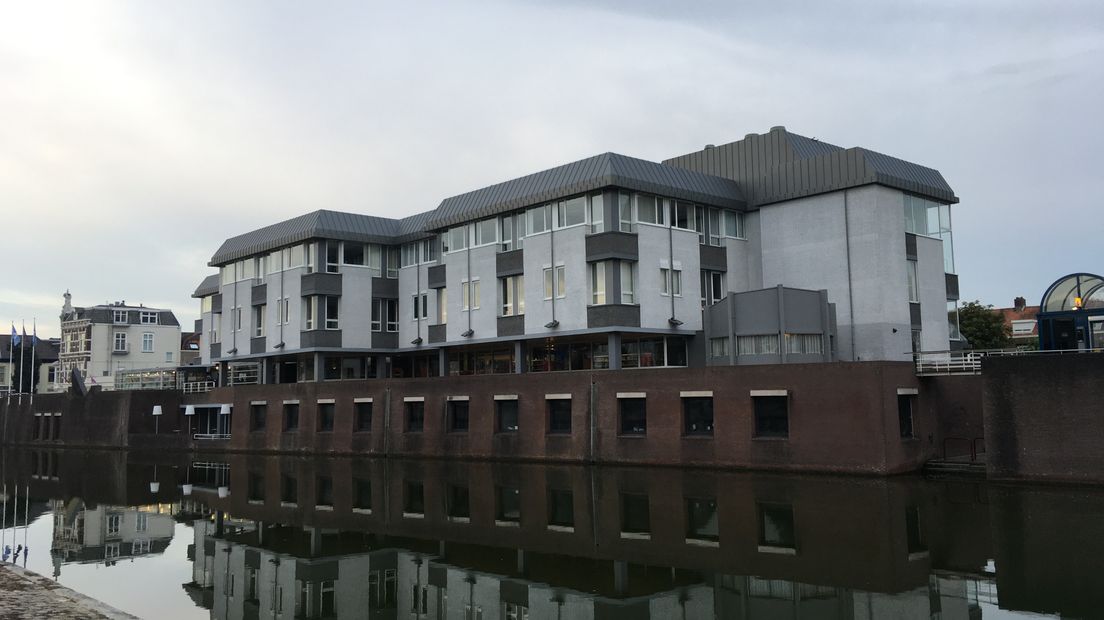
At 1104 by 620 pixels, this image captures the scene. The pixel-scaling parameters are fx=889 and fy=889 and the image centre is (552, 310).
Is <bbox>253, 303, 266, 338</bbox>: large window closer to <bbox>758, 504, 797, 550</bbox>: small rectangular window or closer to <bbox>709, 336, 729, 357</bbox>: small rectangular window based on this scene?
<bbox>709, 336, 729, 357</bbox>: small rectangular window

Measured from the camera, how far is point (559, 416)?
41.8m

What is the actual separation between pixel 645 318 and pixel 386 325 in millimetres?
21226

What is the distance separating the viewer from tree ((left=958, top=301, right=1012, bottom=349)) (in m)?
63.8

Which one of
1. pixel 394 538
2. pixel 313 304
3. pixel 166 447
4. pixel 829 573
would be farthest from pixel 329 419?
pixel 829 573

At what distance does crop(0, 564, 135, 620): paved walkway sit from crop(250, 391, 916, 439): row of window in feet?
84.0

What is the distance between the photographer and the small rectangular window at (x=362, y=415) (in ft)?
166

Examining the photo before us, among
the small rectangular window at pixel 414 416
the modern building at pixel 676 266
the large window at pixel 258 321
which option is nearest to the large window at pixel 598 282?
the modern building at pixel 676 266

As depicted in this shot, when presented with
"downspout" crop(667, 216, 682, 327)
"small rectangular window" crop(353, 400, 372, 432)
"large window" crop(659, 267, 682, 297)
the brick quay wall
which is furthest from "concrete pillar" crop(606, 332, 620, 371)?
"small rectangular window" crop(353, 400, 372, 432)

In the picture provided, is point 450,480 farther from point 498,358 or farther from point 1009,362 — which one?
point 1009,362

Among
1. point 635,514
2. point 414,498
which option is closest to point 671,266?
point 414,498

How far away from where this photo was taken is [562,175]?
146ft

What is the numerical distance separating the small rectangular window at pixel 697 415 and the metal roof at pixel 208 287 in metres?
46.5

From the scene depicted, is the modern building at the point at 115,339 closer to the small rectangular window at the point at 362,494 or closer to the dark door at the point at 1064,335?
the small rectangular window at the point at 362,494

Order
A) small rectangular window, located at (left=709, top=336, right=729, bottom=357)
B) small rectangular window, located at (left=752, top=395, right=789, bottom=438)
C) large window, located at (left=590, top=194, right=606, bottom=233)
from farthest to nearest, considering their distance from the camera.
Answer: large window, located at (left=590, top=194, right=606, bottom=233), small rectangular window, located at (left=709, top=336, right=729, bottom=357), small rectangular window, located at (left=752, top=395, right=789, bottom=438)
